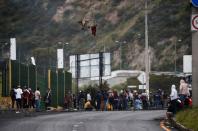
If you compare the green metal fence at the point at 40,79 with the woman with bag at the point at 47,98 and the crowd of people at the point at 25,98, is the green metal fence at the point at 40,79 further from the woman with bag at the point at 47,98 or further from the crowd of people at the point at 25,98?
the crowd of people at the point at 25,98

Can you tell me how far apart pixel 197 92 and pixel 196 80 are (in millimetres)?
445

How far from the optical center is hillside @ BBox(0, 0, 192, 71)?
123 metres

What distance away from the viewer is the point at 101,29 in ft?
483

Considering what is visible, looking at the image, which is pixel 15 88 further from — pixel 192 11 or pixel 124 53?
pixel 124 53

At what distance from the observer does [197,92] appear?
1069 inches

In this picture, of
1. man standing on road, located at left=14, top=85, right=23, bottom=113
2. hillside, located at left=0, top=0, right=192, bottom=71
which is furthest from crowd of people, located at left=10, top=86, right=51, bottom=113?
hillside, located at left=0, top=0, right=192, bottom=71

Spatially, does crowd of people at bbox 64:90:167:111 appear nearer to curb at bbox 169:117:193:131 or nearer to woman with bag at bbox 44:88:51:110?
woman with bag at bbox 44:88:51:110

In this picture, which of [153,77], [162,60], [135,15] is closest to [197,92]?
[153,77]

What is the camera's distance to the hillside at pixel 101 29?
123456 mm

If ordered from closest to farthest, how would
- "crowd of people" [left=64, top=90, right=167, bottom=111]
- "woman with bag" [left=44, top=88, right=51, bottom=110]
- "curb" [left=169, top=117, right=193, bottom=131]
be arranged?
"curb" [left=169, top=117, right=193, bottom=131] → "woman with bag" [left=44, top=88, right=51, bottom=110] → "crowd of people" [left=64, top=90, right=167, bottom=111]

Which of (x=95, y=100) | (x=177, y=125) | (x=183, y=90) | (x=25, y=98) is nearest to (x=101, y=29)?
(x=95, y=100)

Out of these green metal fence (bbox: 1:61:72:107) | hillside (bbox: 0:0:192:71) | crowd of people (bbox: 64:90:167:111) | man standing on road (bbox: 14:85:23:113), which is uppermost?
hillside (bbox: 0:0:192:71)

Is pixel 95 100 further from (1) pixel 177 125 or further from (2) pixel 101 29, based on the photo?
(2) pixel 101 29

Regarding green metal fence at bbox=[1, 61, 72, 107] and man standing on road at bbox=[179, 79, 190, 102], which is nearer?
man standing on road at bbox=[179, 79, 190, 102]
